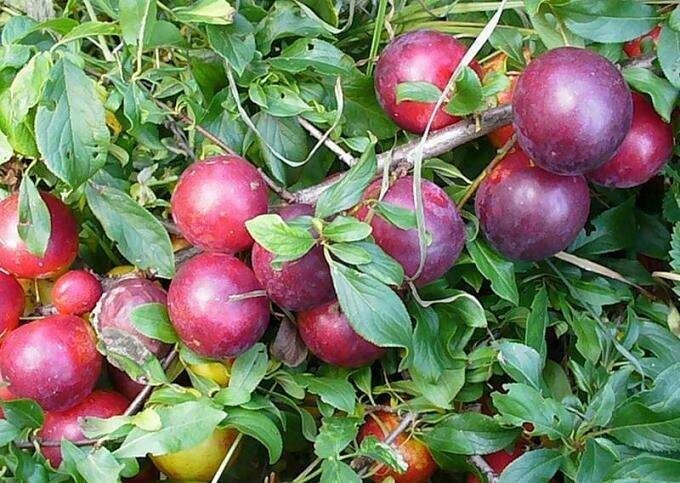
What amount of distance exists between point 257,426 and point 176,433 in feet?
0.21

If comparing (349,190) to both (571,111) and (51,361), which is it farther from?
(51,361)

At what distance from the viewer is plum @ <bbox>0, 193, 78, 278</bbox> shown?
70 centimetres

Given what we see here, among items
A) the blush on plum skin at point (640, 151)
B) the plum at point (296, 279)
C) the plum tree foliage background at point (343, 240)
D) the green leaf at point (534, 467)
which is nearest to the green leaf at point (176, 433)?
the plum tree foliage background at point (343, 240)

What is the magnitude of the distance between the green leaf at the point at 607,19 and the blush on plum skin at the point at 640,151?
0.05 meters

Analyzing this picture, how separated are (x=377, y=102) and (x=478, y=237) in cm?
15

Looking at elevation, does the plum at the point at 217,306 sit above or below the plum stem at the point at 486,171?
below

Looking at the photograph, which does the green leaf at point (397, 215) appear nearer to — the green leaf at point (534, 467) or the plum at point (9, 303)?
the green leaf at point (534, 467)

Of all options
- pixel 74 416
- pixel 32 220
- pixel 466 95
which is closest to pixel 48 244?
pixel 32 220

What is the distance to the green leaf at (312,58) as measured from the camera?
2.39 feet

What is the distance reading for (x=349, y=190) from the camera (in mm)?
618

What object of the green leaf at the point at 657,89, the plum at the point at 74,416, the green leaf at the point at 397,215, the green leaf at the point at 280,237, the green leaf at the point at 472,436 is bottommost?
the plum at the point at 74,416

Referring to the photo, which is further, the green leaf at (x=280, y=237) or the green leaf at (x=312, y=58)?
the green leaf at (x=312, y=58)

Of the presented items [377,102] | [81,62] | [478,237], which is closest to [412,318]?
[478,237]

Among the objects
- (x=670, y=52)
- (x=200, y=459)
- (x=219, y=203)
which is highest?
(x=670, y=52)
